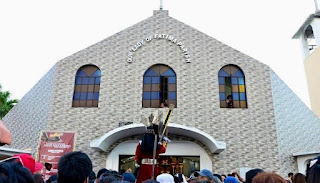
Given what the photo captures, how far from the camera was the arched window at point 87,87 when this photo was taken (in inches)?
464

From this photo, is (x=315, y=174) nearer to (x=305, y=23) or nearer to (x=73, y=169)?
(x=73, y=169)

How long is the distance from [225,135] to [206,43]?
4.45 m

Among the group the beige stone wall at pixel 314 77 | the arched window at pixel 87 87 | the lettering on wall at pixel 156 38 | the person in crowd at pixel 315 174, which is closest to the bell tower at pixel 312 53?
the beige stone wall at pixel 314 77

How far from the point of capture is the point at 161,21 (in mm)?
12844

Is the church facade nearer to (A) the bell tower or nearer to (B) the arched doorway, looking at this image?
(B) the arched doorway

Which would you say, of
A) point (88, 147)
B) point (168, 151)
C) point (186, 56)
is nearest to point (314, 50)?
point (186, 56)

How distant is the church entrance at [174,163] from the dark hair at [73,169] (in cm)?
895

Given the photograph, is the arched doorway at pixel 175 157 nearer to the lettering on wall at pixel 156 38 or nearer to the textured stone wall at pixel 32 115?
the textured stone wall at pixel 32 115

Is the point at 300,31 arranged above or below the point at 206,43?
above

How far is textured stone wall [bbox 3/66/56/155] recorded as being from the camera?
11.7 metres

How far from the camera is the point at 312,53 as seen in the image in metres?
16.4

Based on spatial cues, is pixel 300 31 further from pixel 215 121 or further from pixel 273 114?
pixel 215 121

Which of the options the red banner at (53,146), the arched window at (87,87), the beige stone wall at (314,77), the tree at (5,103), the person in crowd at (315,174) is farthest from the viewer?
the tree at (5,103)

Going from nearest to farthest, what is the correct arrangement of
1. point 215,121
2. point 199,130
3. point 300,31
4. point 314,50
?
1. point 199,130
2. point 215,121
3. point 314,50
4. point 300,31
